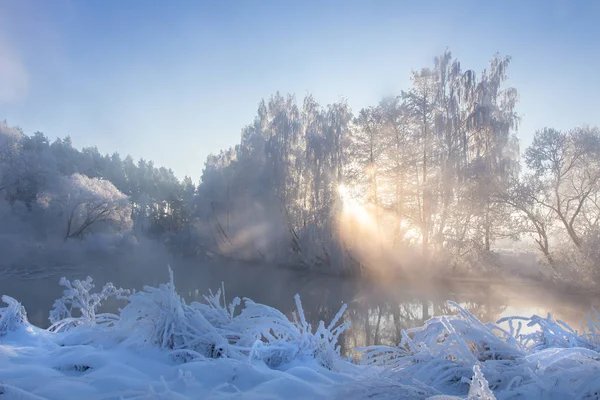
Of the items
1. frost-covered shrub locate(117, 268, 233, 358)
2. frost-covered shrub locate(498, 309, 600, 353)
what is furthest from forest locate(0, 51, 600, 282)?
frost-covered shrub locate(117, 268, 233, 358)

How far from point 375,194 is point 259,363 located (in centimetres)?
1840

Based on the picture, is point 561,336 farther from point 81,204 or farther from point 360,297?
point 81,204

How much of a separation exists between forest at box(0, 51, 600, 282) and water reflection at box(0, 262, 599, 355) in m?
2.18

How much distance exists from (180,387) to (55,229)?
100 feet

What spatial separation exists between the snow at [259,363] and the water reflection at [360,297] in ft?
16.6

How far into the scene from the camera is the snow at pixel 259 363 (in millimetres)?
2129

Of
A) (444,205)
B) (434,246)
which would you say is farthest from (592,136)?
(434,246)

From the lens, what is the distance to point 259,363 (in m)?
2.74

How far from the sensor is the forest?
16.3 metres

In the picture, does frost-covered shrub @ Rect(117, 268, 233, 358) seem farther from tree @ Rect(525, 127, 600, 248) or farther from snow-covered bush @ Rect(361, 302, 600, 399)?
tree @ Rect(525, 127, 600, 248)

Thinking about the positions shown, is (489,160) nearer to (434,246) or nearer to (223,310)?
(434,246)

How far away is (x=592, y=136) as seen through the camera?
15531 millimetres

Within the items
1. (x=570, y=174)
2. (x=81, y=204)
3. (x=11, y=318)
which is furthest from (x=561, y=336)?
(x=81, y=204)

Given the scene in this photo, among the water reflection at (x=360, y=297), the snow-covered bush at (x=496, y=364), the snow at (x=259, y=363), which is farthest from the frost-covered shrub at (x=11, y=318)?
the water reflection at (x=360, y=297)
